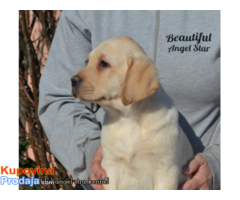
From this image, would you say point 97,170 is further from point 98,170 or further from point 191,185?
point 191,185

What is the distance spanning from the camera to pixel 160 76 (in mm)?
2234

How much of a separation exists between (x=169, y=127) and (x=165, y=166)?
0.27 meters

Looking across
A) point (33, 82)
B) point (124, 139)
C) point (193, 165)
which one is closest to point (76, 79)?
point (124, 139)

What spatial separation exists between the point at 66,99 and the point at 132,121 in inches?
32.9

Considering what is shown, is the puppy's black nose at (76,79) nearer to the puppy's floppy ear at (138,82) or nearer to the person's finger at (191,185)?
the puppy's floppy ear at (138,82)

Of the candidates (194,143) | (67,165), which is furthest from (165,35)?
(67,165)

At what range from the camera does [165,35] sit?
86.7 inches

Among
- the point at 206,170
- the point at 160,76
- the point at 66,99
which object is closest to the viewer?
the point at 206,170

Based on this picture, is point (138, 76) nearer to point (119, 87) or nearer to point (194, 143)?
point (119, 87)

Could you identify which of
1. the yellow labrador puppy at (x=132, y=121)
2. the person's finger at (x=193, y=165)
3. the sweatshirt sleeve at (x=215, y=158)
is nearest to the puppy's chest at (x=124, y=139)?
the yellow labrador puppy at (x=132, y=121)

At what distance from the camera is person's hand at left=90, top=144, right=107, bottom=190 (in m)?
1.91

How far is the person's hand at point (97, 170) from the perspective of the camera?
1.91 meters

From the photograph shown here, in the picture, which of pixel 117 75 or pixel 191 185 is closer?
pixel 117 75

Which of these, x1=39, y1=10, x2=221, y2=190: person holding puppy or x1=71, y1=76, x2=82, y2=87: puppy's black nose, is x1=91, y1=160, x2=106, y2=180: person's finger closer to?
x1=39, y1=10, x2=221, y2=190: person holding puppy
